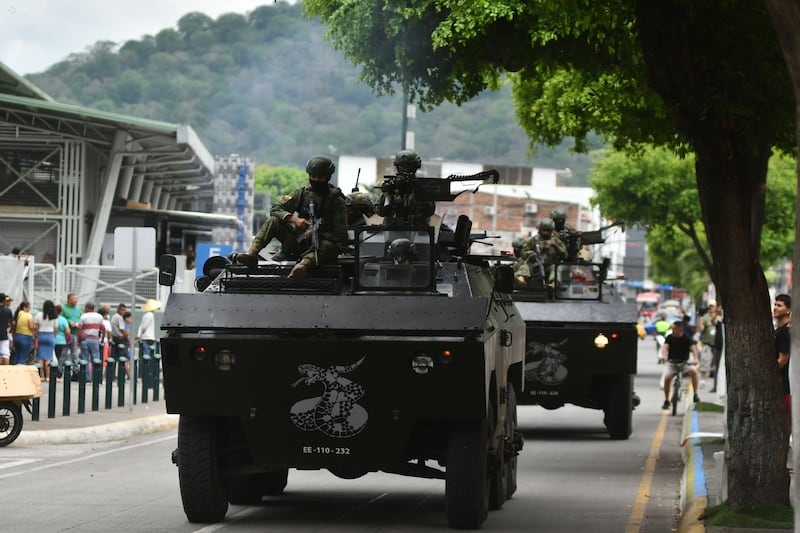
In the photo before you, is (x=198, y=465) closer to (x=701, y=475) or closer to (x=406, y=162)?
(x=406, y=162)

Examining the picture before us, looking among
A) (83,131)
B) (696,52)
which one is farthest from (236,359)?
(83,131)

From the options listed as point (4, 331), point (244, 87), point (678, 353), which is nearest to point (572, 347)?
point (678, 353)

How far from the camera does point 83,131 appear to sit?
42.6 meters

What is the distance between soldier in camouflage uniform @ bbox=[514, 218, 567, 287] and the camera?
812 inches

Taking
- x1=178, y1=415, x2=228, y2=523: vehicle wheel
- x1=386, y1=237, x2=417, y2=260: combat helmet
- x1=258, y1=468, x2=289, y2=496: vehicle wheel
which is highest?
x1=386, y1=237, x2=417, y2=260: combat helmet

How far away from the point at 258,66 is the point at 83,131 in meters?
82.8

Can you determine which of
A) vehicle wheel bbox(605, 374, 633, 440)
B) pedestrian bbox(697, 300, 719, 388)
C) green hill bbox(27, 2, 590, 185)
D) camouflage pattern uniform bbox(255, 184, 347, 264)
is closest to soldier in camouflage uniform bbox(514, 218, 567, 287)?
vehicle wheel bbox(605, 374, 633, 440)

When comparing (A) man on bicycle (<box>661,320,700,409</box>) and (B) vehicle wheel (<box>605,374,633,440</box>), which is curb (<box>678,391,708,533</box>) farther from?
(A) man on bicycle (<box>661,320,700,409</box>)

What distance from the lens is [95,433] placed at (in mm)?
20219

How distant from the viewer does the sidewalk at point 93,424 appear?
19.6 metres

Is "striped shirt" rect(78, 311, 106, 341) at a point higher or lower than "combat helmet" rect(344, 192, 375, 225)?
lower

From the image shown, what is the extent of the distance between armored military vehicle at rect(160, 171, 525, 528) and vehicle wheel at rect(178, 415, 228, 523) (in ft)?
0.03

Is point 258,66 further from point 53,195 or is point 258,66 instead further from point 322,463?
point 322,463

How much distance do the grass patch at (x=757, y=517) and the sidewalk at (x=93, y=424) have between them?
1047cm
